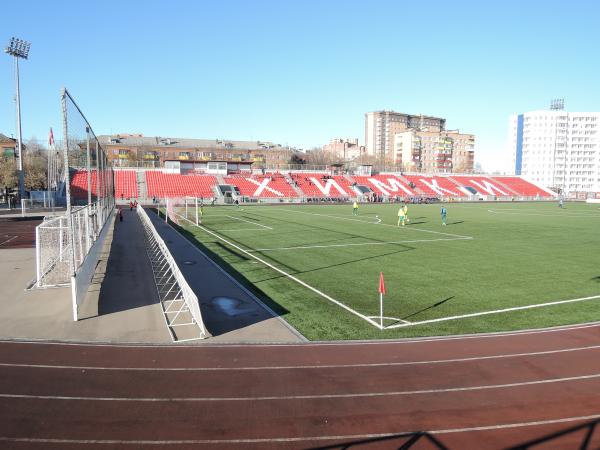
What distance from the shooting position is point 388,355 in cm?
934

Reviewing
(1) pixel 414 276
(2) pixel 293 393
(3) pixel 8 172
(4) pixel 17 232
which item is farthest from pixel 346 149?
(2) pixel 293 393

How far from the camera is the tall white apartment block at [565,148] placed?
449 ft

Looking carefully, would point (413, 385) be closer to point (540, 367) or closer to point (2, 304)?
point (540, 367)

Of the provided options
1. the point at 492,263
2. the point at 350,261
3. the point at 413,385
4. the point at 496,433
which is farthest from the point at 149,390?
the point at 492,263

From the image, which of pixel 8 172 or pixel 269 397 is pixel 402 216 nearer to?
pixel 269 397

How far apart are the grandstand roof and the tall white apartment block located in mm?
81036

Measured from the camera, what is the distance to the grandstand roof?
115 metres

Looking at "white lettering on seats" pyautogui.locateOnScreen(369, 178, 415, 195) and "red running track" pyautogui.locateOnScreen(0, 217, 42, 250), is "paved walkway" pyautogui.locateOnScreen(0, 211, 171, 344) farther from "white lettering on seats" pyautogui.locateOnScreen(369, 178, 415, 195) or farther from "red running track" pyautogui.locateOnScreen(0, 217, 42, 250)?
"white lettering on seats" pyautogui.locateOnScreen(369, 178, 415, 195)

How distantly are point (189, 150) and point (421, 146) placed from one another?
81103 mm

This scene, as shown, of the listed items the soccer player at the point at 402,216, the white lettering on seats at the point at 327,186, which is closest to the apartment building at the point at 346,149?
the white lettering on seats at the point at 327,186

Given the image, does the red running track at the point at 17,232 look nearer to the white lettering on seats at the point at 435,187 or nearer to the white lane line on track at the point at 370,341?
the white lane line on track at the point at 370,341

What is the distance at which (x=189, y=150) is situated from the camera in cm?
12006

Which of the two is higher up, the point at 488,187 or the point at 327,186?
the point at 488,187

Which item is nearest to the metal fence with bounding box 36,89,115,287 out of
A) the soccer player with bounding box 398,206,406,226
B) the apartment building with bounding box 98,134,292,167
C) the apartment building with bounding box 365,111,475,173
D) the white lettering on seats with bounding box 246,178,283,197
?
the soccer player with bounding box 398,206,406,226
